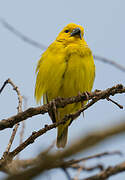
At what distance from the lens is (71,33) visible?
5.52 m

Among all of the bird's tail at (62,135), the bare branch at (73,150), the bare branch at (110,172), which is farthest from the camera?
Answer: the bird's tail at (62,135)

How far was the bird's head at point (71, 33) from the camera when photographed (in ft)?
17.2

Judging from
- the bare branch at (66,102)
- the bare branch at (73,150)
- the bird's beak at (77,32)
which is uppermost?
the bird's beak at (77,32)

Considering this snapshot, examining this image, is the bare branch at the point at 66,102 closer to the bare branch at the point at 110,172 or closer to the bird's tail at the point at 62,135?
the bare branch at the point at 110,172

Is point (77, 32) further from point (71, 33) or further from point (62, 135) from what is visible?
point (62, 135)

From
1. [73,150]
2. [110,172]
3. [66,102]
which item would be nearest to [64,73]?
[66,102]

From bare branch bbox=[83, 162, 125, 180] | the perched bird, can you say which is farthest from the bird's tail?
bare branch bbox=[83, 162, 125, 180]

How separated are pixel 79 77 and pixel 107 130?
347 centimetres

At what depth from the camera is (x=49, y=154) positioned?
2.53 ft

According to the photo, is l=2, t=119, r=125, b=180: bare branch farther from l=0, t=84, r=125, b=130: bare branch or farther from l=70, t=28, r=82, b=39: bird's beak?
l=70, t=28, r=82, b=39: bird's beak

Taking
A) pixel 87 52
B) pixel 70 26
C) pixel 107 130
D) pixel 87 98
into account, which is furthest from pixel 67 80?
pixel 107 130

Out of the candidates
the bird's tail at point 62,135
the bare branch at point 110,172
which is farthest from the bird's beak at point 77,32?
the bare branch at point 110,172

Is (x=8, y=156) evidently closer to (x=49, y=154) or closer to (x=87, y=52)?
(x=49, y=154)

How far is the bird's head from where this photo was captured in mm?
5230
